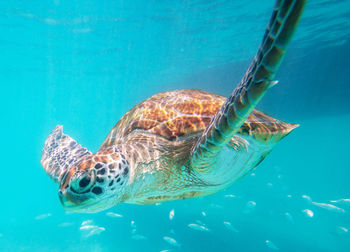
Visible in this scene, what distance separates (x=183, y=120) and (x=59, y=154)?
2224 mm

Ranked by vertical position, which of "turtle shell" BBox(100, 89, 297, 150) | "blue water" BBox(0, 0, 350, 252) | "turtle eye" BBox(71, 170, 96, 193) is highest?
"blue water" BBox(0, 0, 350, 252)

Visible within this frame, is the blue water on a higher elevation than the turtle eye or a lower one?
higher

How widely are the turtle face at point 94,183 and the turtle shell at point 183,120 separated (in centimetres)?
77

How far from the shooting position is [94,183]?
1672 mm

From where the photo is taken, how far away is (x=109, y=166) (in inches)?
70.0

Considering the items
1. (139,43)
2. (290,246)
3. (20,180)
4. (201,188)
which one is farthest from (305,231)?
(20,180)

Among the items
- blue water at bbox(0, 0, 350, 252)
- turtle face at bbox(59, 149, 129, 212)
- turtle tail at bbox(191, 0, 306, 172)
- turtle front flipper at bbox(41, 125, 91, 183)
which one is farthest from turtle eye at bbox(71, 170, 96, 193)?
blue water at bbox(0, 0, 350, 252)

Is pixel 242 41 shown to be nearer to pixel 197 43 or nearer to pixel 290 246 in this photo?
pixel 197 43

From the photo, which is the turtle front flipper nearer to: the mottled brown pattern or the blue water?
the mottled brown pattern

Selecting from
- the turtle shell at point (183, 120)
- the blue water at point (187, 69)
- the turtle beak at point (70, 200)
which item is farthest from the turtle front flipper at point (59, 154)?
the blue water at point (187, 69)

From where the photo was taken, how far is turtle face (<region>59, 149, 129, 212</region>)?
64.7 inches

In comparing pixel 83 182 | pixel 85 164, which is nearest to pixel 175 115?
pixel 85 164

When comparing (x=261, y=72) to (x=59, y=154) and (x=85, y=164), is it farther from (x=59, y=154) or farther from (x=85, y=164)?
(x=59, y=154)

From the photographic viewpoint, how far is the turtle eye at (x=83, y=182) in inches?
64.1
